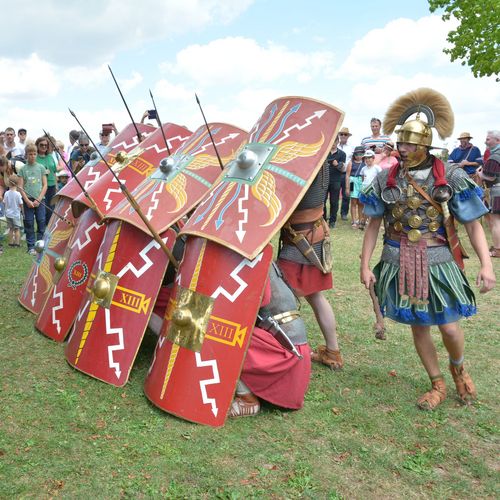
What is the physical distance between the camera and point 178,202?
390 cm

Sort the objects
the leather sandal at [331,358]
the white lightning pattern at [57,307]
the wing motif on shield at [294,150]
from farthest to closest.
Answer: the white lightning pattern at [57,307] → the leather sandal at [331,358] → the wing motif on shield at [294,150]

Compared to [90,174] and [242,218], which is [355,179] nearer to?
[90,174]

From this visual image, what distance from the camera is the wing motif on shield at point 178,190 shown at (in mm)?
3891

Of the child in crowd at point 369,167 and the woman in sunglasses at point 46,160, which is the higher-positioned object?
the child in crowd at point 369,167

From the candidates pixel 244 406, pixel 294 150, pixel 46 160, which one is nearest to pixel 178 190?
pixel 294 150

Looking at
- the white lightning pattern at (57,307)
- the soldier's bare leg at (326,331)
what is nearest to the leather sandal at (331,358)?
the soldier's bare leg at (326,331)

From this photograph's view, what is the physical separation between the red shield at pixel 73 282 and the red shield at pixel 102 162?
1.95ft

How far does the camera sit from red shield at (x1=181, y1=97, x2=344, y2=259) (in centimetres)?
330

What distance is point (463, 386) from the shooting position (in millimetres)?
3730

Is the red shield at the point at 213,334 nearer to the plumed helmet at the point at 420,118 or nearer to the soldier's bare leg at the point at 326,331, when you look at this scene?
the soldier's bare leg at the point at 326,331

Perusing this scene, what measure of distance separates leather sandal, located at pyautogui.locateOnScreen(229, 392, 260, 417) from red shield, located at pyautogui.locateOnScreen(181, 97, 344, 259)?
35.5 inches

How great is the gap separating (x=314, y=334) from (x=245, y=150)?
210 cm

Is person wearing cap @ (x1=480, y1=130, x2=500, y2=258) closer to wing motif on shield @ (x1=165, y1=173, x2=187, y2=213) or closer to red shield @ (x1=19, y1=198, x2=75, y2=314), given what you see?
wing motif on shield @ (x1=165, y1=173, x2=187, y2=213)

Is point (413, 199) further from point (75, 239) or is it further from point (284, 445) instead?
point (75, 239)
